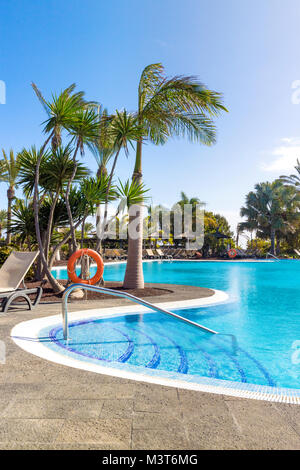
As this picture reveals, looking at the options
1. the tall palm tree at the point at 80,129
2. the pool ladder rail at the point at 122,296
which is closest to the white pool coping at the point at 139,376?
the pool ladder rail at the point at 122,296

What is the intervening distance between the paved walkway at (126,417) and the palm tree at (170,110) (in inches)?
297

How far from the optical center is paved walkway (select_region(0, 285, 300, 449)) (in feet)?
5.95

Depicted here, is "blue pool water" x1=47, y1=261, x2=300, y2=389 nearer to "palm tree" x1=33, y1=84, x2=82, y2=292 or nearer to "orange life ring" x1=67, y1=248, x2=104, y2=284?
"orange life ring" x1=67, y1=248, x2=104, y2=284

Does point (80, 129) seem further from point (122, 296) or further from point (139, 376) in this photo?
point (139, 376)

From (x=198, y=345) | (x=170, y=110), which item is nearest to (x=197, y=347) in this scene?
(x=198, y=345)

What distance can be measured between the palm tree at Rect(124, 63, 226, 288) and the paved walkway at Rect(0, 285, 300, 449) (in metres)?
7.55

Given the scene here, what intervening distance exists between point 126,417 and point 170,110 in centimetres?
945

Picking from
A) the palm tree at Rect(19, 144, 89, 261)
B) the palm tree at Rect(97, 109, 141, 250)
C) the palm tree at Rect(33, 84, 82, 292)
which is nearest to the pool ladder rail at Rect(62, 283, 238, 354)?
the palm tree at Rect(33, 84, 82, 292)

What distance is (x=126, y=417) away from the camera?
2.08 m

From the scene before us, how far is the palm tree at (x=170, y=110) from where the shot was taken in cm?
945

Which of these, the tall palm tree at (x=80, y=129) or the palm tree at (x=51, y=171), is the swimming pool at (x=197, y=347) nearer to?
the tall palm tree at (x=80, y=129)

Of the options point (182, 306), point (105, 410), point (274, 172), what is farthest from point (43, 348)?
point (274, 172)

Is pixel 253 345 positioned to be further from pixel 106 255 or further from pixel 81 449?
pixel 106 255

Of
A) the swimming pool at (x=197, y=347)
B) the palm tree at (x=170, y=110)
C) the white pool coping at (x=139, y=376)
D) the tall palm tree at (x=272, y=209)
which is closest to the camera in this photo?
the white pool coping at (x=139, y=376)
